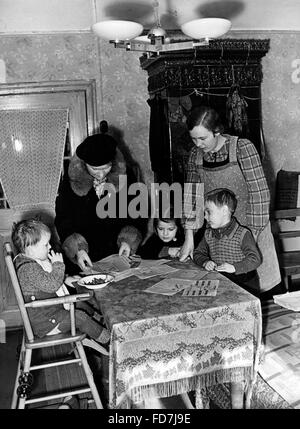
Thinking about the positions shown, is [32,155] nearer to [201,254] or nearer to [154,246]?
[154,246]

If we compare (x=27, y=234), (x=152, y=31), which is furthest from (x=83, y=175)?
(x=152, y=31)

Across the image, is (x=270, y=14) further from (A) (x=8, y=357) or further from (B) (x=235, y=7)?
(A) (x=8, y=357)

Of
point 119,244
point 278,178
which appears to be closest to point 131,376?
point 119,244

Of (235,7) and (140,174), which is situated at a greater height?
(235,7)

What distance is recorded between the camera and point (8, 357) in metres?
3.86

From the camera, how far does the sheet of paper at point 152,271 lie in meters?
2.65

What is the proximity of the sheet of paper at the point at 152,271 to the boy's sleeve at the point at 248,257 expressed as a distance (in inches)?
15.0

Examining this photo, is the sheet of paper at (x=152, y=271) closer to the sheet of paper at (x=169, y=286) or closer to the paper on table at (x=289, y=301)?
the sheet of paper at (x=169, y=286)

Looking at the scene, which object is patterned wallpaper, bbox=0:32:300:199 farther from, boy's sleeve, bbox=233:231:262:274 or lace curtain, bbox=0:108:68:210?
boy's sleeve, bbox=233:231:262:274

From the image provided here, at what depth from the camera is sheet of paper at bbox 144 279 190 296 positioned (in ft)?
7.72

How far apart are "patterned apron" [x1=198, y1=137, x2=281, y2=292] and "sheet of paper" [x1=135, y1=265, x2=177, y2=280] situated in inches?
25.8

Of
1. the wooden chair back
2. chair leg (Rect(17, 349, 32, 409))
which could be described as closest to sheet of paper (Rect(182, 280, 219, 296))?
chair leg (Rect(17, 349, 32, 409))

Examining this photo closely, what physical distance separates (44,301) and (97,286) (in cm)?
28

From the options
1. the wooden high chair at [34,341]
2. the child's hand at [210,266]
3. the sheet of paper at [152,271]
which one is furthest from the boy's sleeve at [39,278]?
the child's hand at [210,266]
